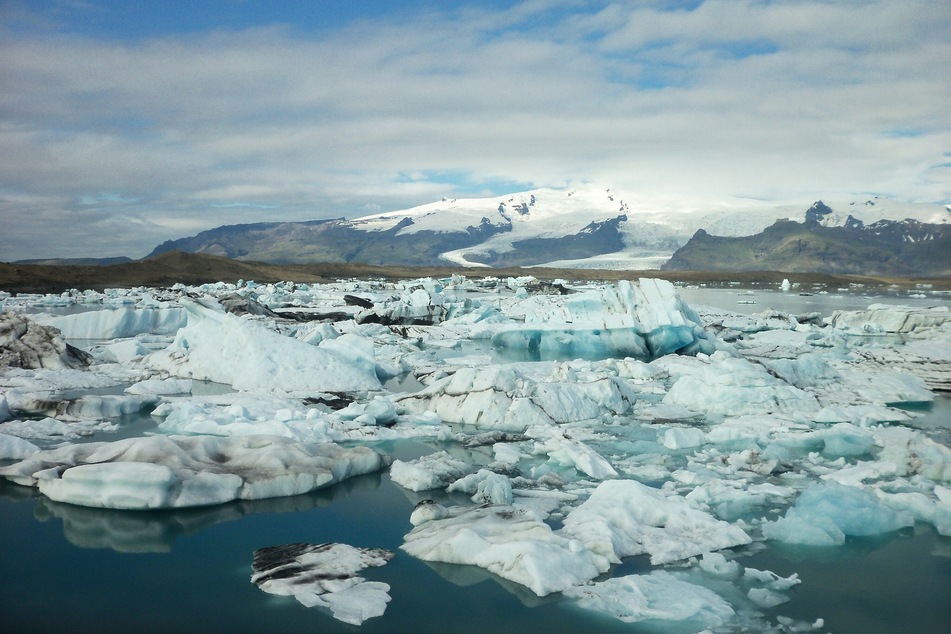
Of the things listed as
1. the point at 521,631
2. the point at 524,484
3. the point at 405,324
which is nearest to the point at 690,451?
the point at 524,484

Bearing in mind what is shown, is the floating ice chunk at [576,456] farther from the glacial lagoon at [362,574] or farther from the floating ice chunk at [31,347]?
the floating ice chunk at [31,347]

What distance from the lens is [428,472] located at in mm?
5902

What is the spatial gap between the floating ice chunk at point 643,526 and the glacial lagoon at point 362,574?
10cm

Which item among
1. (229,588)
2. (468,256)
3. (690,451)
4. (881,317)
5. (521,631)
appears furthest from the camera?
(468,256)

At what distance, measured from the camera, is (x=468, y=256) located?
146m

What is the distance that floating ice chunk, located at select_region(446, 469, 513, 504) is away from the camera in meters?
5.31

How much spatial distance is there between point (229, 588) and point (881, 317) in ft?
64.0

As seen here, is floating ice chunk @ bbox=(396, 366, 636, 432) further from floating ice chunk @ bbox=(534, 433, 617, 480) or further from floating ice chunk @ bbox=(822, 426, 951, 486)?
floating ice chunk @ bbox=(822, 426, 951, 486)

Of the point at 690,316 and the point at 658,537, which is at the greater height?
the point at 690,316

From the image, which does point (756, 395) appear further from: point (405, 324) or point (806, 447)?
point (405, 324)

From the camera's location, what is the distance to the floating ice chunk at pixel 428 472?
5848 mm

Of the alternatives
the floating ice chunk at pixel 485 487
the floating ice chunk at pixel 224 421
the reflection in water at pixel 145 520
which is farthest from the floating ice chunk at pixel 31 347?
the floating ice chunk at pixel 485 487

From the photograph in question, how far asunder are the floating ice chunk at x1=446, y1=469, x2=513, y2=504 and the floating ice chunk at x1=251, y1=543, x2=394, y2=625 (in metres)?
1.08

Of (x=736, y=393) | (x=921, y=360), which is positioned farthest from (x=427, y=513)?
(x=921, y=360)
